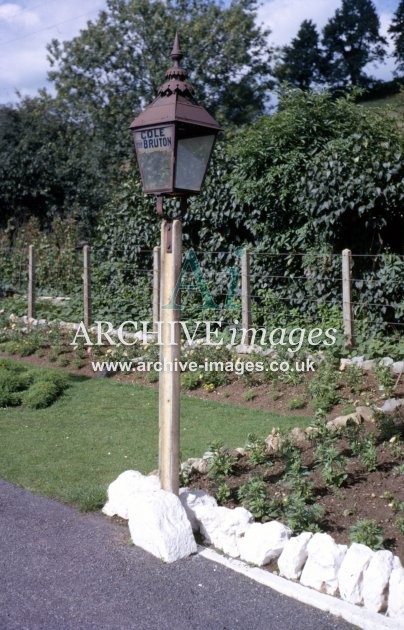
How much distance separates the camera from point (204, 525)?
4.45m

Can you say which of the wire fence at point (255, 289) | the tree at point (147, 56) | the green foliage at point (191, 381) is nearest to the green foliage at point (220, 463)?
the green foliage at point (191, 381)

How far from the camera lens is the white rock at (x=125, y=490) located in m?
4.78

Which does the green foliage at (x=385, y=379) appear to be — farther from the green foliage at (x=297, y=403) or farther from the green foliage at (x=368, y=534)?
the green foliage at (x=368, y=534)

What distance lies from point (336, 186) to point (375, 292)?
5.21ft

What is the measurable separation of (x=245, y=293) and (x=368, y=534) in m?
6.19

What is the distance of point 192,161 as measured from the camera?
4.56 m

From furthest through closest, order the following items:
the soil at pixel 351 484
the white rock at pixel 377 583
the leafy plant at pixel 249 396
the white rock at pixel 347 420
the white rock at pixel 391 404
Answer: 1. the leafy plant at pixel 249 396
2. the white rock at pixel 391 404
3. the white rock at pixel 347 420
4. the soil at pixel 351 484
5. the white rock at pixel 377 583

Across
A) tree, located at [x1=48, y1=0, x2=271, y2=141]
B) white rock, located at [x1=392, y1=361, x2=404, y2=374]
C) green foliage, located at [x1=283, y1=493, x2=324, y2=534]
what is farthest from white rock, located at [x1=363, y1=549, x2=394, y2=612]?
tree, located at [x1=48, y1=0, x2=271, y2=141]

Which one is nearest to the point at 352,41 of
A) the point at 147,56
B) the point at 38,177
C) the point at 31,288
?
the point at 147,56

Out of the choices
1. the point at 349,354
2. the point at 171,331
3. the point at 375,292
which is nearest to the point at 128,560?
the point at 171,331

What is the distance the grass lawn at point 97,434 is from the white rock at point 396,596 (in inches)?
90.4

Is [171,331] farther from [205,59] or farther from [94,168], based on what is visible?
[205,59]

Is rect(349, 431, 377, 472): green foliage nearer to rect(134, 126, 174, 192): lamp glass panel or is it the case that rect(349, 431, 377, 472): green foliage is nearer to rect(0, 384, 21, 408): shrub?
rect(134, 126, 174, 192): lamp glass panel

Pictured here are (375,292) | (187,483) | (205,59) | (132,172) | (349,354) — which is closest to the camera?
(187,483)
